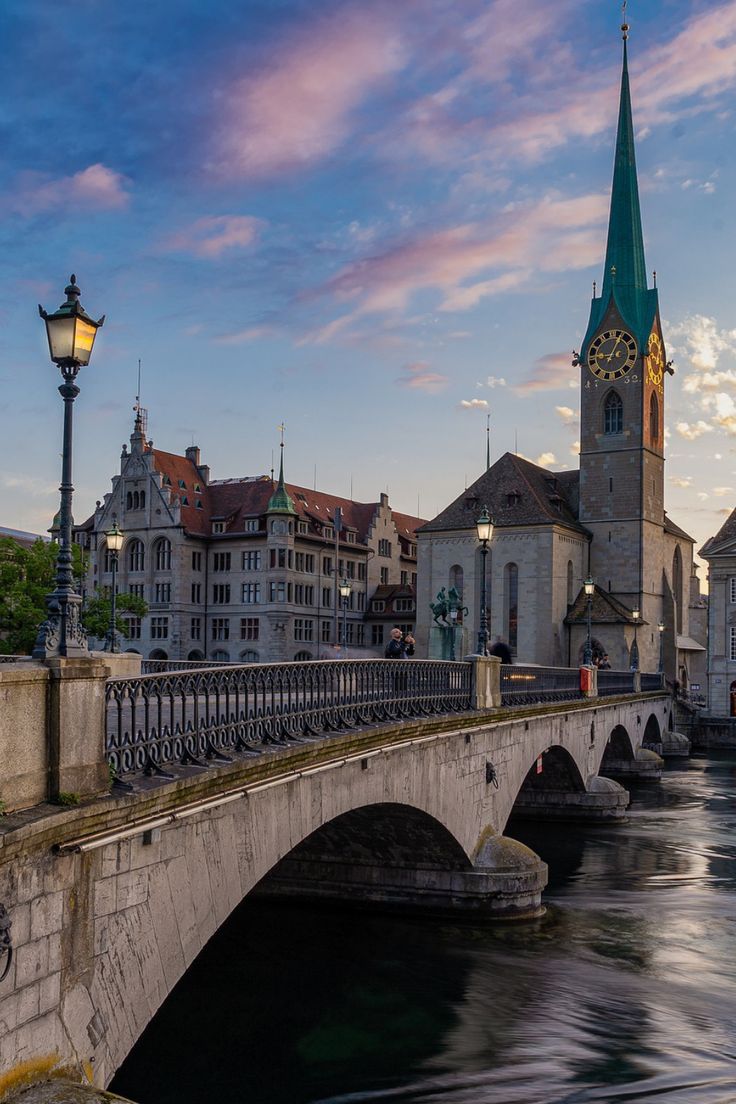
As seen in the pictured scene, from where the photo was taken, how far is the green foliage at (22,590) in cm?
4759

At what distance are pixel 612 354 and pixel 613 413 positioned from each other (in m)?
4.56

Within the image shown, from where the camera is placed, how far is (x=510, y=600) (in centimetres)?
7544

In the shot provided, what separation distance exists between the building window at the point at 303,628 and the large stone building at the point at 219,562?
69 millimetres

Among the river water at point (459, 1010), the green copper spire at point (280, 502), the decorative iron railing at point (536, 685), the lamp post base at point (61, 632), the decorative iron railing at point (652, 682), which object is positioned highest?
the green copper spire at point (280, 502)

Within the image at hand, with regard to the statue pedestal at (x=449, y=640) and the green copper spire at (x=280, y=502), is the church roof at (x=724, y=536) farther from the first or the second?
the statue pedestal at (x=449, y=640)

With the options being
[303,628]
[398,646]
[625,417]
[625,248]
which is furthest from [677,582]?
[398,646]

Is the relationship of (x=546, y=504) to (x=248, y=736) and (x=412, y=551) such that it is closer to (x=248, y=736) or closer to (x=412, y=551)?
(x=412, y=551)

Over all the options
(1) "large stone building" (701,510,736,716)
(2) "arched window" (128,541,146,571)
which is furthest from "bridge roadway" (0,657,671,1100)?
(2) "arched window" (128,541,146,571)

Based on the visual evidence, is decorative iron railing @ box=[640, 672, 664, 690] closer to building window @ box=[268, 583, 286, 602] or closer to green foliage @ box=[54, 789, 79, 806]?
building window @ box=[268, 583, 286, 602]

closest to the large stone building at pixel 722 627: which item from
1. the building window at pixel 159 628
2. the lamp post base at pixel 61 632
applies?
the building window at pixel 159 628

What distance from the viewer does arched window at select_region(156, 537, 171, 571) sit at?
7862 centimetres

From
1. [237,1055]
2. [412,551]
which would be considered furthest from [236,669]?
[412,551]

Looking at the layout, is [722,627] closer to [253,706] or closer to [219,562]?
[219,562]

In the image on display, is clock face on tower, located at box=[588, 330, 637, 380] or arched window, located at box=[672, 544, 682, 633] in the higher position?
clock face on tower, located at box=[588, 330, 637, 380]
